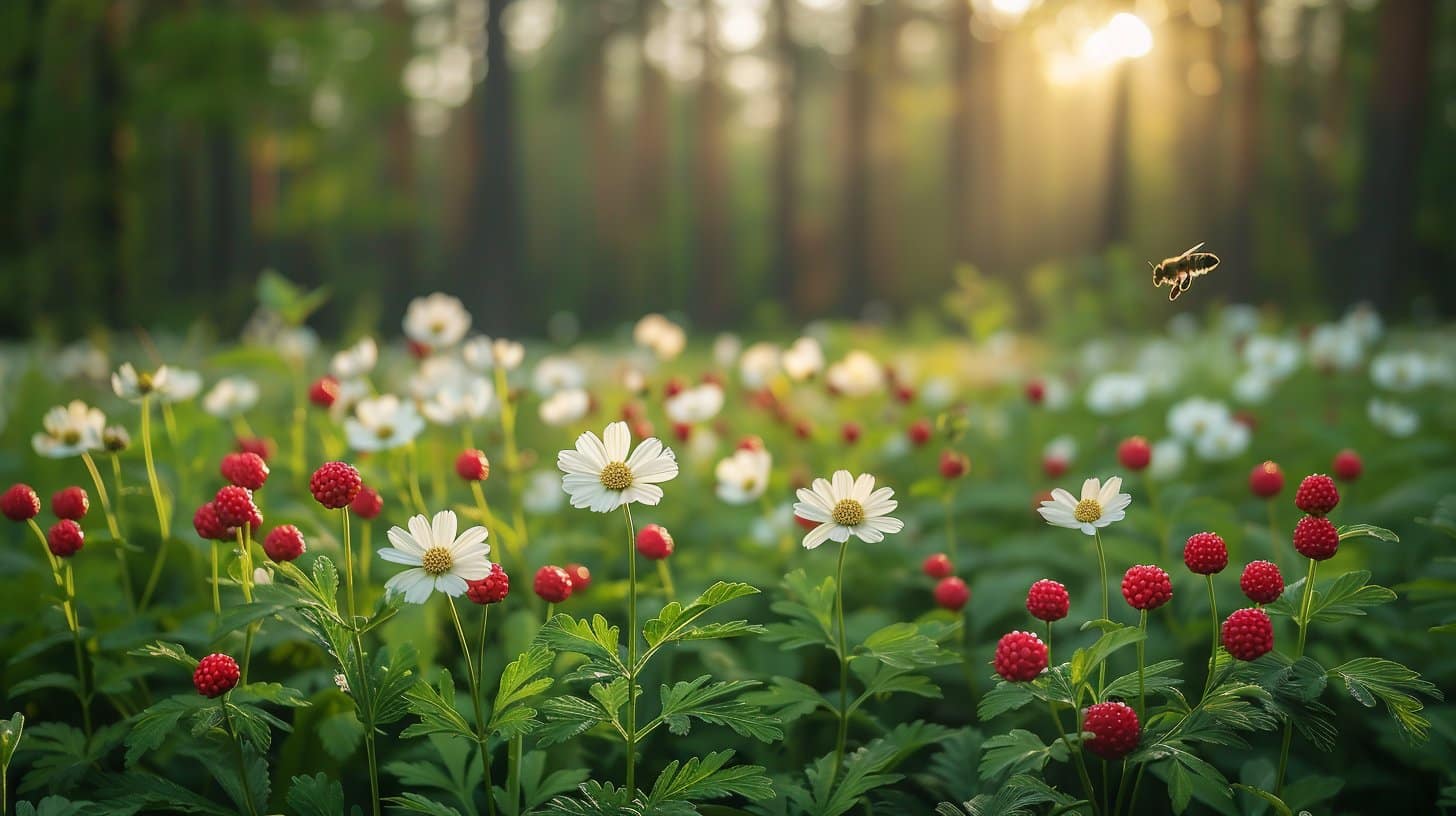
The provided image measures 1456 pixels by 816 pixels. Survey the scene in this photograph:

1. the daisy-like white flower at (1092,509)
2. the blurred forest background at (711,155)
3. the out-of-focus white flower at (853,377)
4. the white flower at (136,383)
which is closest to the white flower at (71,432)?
the white flower at (136,383)

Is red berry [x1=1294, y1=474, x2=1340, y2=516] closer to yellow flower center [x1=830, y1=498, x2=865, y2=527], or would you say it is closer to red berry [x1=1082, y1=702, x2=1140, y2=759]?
red berry [x1=1082, y1=702, x2=1140, y2=759]

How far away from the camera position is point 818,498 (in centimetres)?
142

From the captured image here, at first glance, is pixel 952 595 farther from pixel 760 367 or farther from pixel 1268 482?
pixel 760 367

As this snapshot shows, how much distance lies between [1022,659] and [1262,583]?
34 centimetres

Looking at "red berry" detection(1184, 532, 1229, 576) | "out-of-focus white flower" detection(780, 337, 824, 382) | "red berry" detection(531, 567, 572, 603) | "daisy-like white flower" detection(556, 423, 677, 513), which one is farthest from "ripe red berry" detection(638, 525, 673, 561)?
"out-of-focus white flower" detection(780, 337, 824, 382)

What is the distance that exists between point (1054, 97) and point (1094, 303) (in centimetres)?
1533

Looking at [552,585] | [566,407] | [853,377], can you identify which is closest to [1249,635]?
[552,585]

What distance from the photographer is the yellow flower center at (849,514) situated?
1.39 metres

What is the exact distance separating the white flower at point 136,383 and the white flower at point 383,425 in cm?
36

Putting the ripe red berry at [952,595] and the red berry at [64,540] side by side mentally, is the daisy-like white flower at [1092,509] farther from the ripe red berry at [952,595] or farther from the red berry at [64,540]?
the red berry at [64,540]

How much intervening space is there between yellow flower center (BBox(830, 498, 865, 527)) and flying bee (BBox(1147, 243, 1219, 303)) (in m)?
0.66

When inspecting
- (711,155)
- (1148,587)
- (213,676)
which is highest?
(711,155)

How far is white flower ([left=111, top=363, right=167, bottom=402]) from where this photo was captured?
1828mm

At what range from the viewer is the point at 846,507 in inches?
55.0
